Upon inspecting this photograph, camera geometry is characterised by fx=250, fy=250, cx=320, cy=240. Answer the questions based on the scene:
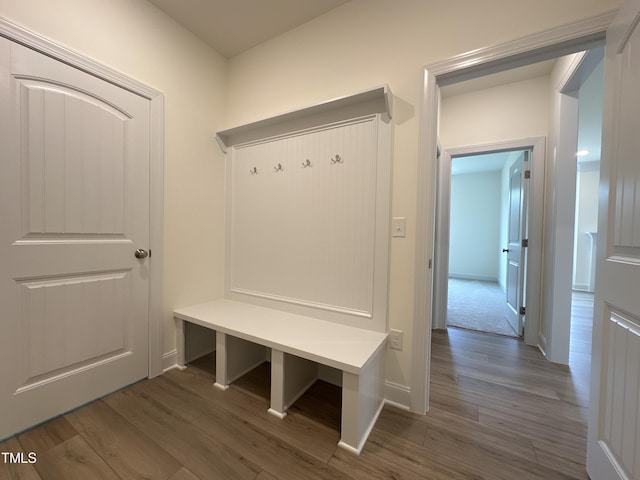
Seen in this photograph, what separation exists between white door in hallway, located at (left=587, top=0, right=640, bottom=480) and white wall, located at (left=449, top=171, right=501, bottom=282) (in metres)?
5.05

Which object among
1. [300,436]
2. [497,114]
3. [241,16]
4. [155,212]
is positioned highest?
[241,16]

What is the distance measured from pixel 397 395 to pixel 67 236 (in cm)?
219

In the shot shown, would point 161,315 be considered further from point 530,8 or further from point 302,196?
point 530,8

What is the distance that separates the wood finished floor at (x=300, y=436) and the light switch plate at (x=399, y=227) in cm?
109

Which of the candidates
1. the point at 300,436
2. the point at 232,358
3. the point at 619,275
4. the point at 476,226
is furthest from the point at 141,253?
the point at 476,226

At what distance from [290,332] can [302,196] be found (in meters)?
0.97

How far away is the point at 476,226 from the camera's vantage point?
619cm

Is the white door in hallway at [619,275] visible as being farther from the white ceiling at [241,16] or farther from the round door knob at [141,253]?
the round door knob at [141,253]

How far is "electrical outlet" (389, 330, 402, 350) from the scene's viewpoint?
1.57m

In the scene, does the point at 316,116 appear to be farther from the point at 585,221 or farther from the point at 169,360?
the point at 585,221

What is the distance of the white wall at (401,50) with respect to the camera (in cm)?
131

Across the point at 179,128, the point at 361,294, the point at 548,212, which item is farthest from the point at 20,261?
the point at 548,212

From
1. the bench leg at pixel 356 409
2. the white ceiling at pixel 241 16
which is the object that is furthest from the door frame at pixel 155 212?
the bench leg at pixel 356 409

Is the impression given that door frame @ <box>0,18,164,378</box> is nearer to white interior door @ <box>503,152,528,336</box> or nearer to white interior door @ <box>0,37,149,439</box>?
white interior door @ <box>0,37,149,439</box>
